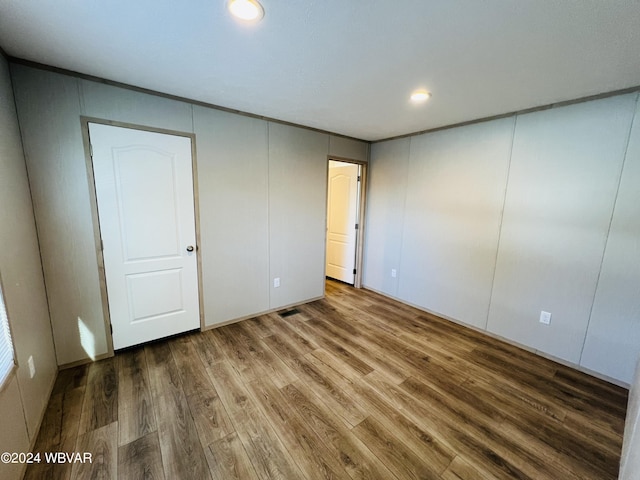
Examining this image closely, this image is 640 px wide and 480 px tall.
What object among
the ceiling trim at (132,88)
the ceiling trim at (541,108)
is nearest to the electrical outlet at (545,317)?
the ceiling trim at (541,108)

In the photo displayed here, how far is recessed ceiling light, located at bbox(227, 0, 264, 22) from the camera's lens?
120 cm

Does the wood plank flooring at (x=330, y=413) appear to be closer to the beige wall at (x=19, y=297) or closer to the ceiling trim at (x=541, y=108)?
the beige wall at (x=19, y=297)

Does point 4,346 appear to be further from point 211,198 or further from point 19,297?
point 211,198

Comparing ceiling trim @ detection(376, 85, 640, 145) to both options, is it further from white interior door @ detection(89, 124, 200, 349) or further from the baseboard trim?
white interior door @ detection(89, 124, 200, 349)

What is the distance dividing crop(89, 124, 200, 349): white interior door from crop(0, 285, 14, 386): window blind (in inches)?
35.3

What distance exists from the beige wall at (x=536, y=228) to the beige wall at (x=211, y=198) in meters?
1.36

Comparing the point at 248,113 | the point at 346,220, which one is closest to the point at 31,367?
the point at 248,113

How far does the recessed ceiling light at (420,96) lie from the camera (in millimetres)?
2123

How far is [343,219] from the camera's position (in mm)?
4402

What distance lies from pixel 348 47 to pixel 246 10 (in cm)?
61

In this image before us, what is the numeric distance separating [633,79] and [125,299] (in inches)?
173

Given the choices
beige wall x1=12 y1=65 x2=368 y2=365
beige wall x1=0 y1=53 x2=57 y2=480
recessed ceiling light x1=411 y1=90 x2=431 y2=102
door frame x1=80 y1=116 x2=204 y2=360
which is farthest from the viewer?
recessed ceiling light x1=411 y1=90 x2=431 y2=102

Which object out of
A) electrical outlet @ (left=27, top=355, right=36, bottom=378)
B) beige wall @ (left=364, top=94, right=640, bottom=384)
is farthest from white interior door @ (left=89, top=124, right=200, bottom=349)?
beige wall @ (left=364, top=94, right=640, bottom=384)

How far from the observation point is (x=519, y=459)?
4.85 ft
